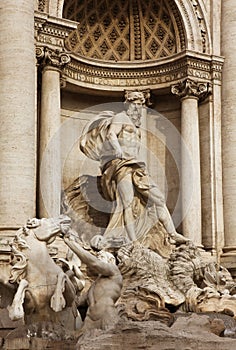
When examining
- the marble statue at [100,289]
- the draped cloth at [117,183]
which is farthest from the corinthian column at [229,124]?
the marble statue at [100,289]

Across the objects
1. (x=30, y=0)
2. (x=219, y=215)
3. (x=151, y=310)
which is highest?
(x=30, y=0)

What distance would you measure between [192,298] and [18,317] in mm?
6193

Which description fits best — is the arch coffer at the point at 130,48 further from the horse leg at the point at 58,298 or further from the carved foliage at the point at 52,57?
the horse leg at the point at 58,298

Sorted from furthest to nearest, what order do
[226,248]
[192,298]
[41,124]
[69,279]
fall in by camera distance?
[226,248], [41,124], [192,298], [69,279]

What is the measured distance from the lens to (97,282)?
12727 millimetres

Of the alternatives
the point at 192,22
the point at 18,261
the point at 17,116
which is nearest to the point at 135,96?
the point at 192,22

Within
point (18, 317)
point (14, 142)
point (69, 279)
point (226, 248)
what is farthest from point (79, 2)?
point (18, 317)

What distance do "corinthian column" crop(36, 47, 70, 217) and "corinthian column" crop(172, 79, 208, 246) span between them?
3621 mm

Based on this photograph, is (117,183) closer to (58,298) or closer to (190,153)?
(190,153)

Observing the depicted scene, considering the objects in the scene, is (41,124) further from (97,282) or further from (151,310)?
(97,282)

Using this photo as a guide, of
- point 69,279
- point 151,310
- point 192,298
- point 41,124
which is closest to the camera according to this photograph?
point 69,279

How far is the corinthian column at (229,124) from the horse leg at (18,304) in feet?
29.3

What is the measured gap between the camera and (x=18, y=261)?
12.0m

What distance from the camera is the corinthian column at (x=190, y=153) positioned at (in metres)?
20.1
